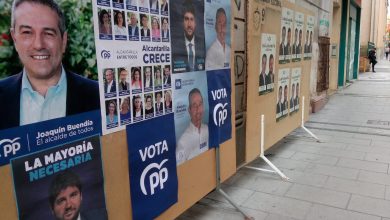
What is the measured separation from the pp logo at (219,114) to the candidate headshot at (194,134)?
188 millimetres

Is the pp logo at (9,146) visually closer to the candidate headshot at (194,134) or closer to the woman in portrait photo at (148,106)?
the woman in portrait photo at (148,106)

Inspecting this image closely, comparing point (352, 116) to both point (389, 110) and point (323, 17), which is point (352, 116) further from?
point (323, 17)

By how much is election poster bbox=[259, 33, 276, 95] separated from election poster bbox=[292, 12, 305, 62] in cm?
97

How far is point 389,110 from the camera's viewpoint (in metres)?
9.23

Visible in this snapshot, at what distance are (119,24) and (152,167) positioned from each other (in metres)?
1.04

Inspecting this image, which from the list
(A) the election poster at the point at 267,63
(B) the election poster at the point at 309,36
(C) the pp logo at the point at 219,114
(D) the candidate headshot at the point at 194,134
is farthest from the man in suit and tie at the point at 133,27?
(B) the election poster at the point at 309,36

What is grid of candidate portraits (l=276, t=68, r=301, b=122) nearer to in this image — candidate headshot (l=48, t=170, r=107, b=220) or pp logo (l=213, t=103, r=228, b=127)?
pp logo (l=213, t=103, r=228, b=127)

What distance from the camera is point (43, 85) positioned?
69.1 inches

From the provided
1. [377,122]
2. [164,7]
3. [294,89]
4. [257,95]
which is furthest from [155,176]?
[377,122]

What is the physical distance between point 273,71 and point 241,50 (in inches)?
38.6

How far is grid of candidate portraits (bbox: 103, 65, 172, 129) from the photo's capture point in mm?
2127

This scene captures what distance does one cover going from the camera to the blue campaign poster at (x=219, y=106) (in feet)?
10.7

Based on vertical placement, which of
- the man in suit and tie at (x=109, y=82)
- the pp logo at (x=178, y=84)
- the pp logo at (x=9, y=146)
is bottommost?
the pp logo at (x=9, y=146)

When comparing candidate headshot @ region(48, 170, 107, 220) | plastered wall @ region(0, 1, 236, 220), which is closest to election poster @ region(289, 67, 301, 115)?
plastered wall @ region(0, 1, 236, 220)
